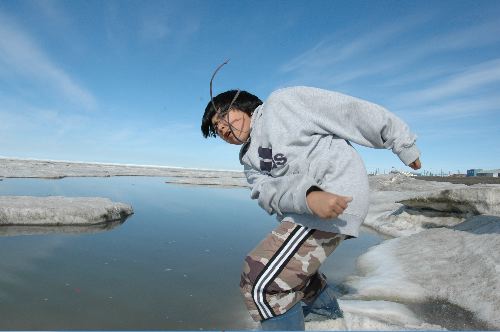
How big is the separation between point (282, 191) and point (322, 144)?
35 centimetres

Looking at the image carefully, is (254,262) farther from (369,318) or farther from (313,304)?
(369,318)

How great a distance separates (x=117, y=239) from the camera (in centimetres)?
544

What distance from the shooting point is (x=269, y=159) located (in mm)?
1933

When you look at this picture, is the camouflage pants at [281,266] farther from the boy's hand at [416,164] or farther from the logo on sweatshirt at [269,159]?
the boy's hand at [416,164]

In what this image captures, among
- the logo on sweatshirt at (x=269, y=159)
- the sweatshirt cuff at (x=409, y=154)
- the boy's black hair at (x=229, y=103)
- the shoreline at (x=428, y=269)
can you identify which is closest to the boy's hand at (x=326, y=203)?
the logo on sweatshirt at (x=269, y=159)

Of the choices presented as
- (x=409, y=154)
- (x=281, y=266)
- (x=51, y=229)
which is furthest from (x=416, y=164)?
(x=51, y=229)

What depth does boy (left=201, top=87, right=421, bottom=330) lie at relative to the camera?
71.4 inches

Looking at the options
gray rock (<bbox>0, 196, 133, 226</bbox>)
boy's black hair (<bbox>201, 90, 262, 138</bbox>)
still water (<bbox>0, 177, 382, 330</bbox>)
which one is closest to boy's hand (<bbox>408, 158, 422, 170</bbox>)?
boy's black hair (<bbox>201, 90, 262, 138</bbox>)

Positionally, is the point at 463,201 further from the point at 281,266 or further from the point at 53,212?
the point at 53,212

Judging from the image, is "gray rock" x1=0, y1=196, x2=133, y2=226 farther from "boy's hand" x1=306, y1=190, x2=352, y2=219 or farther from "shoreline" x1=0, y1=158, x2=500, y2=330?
"boy's hand" x1=306, y1=190, x2=352, y2=219

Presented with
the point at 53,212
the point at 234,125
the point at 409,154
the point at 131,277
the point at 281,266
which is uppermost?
the point at 234,125

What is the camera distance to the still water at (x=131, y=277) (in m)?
2.75

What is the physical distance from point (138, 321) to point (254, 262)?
135 centimetres

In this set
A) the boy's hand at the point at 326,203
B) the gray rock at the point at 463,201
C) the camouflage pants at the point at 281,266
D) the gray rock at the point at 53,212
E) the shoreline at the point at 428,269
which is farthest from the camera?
the gray rock at the point at 53,212
